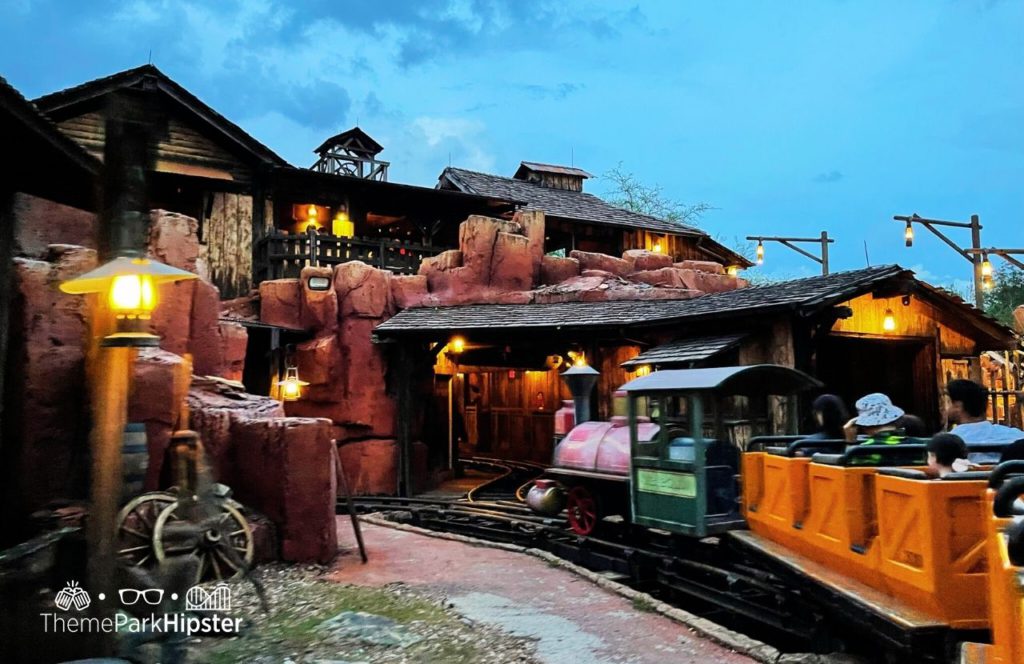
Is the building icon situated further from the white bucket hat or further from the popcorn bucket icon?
the white bucket hat

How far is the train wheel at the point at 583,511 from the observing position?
10.8m

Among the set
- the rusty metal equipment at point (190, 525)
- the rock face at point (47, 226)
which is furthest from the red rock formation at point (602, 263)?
the rusty metal equipment at point (190, 525)

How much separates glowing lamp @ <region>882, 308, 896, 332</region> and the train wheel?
6441 millimetres

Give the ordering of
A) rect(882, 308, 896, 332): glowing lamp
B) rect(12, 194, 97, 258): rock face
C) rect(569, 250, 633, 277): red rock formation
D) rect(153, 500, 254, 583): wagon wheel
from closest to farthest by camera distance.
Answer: rect(153, 500, 254, 583): wagon wheel → rect(12, 194, 97, 258): rock face → rect(882, 308, 896, 332): glowing lamp → rect(569, 250, 633, 277): red rock formation

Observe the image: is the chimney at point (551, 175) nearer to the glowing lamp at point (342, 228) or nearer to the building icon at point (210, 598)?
the glowing lamp at point (342, 228)

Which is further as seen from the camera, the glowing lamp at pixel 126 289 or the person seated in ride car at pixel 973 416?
Result: the person seated in ride car at pixel 973 416

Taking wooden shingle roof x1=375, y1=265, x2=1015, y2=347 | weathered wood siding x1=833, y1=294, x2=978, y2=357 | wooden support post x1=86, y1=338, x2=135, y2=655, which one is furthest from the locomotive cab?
wooden support post x1=86, y1=338, x2=135, y2=655

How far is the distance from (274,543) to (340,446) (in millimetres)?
7879

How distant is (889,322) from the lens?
42.3 ft

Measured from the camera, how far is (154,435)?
860 cm

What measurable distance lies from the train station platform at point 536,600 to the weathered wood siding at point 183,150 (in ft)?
42.5

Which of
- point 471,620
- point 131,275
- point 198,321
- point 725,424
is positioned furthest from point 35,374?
point 725,424

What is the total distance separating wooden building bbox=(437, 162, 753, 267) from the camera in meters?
26.5

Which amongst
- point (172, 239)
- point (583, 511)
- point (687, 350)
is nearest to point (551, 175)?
point (687, 350)
